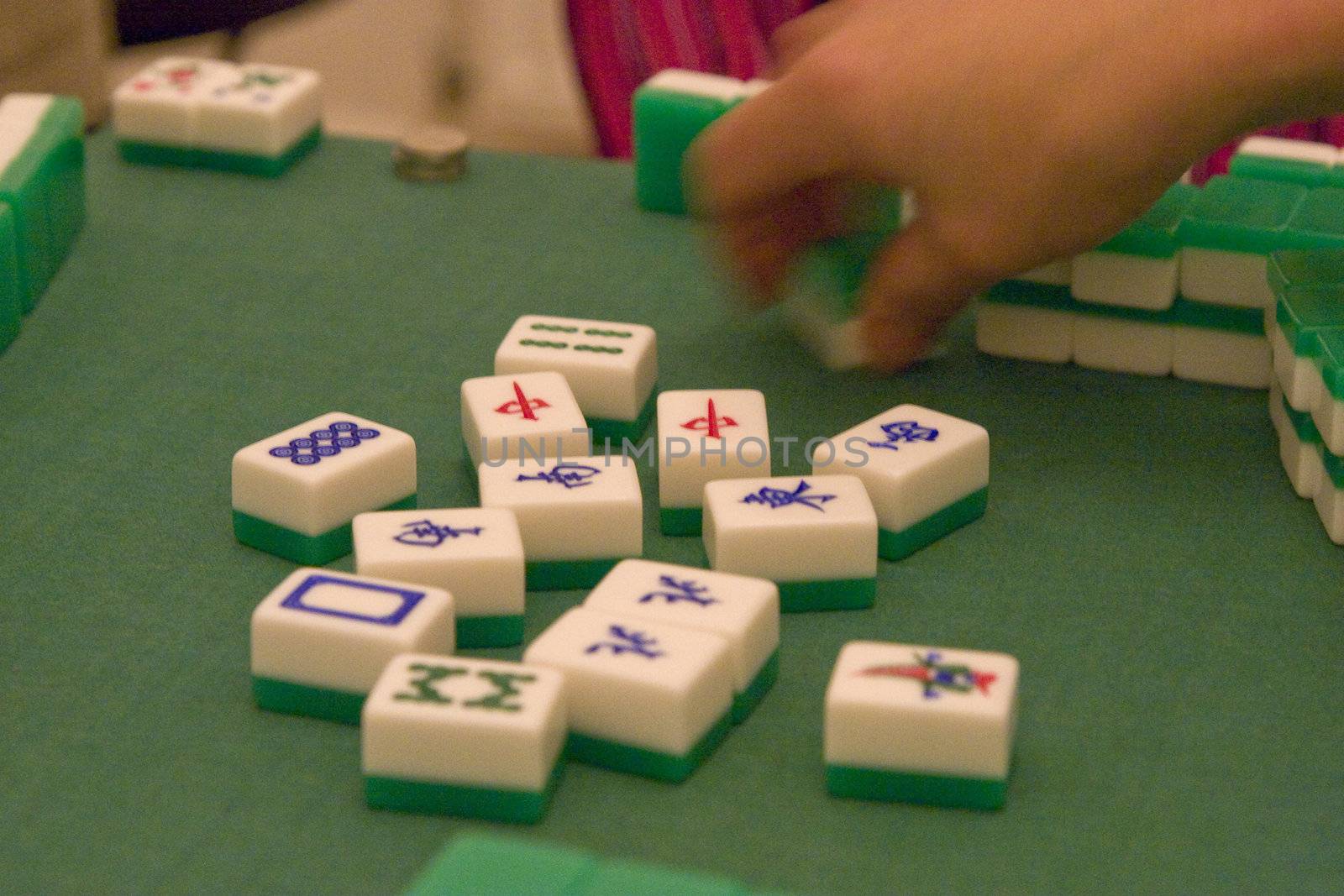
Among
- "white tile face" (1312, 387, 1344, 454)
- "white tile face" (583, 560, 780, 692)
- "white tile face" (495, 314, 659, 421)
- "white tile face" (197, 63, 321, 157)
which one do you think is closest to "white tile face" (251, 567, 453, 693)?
"white tile face" (583, 560, 780, 692)

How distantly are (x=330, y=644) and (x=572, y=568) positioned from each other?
0.65ft

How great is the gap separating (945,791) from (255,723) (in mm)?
387

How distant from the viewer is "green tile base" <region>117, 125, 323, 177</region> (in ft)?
5.57

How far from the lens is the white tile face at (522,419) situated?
116 centimetres

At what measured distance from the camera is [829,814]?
33.8 inches

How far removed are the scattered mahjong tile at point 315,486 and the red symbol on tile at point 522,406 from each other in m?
0.09

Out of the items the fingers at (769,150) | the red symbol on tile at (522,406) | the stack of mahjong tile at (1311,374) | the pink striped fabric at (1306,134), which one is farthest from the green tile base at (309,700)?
the pink striped fabric at (1306,134)

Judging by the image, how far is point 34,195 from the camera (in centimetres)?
142

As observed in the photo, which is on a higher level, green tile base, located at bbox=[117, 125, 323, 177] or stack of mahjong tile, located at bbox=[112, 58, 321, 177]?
stack of mahjong tile, located at bbox=[112, 58, 321, 177]

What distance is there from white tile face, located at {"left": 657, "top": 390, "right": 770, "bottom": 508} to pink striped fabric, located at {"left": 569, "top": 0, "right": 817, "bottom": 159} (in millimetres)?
996

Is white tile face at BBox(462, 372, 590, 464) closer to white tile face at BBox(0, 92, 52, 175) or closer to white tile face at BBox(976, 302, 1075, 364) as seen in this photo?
white tile face at BBox(976, 302, 1075, 364)

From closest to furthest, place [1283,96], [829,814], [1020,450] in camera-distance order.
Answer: [829,814] → [1283,96] → [1020,450]

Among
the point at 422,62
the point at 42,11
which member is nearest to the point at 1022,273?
the point at 42,11

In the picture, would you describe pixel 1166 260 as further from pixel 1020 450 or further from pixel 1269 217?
pixel 1020 450
